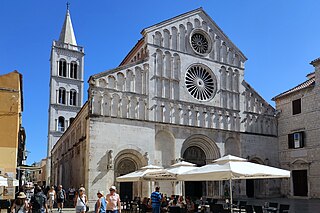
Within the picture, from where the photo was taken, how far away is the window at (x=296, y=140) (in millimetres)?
31766

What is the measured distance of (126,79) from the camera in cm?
2711

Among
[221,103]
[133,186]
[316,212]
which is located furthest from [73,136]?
[316,212]

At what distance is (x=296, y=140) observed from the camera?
32.2 meters

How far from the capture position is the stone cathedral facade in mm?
25500

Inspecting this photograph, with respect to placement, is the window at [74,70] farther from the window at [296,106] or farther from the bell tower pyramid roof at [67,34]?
the window at [296,106]

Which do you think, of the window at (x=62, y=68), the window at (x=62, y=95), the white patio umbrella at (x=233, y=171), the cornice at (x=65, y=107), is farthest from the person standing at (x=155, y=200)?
the window at (x=62, y=68)

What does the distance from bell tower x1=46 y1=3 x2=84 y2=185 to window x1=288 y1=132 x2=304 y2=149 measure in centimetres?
3698

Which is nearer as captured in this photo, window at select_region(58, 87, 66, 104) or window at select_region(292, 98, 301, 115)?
window at select_region(292, 98, 301, 115)

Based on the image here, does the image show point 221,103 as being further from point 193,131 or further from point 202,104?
point 193,131

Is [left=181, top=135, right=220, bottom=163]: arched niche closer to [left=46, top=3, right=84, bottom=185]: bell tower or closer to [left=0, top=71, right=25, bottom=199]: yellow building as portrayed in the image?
[left=0, top=71, right=25, bottom=199]: yellow building

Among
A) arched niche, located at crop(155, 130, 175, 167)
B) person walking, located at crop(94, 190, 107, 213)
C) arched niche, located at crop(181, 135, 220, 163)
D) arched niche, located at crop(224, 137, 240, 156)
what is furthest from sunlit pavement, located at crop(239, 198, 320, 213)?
person walking, located at crop(94, 190, 107, 213)

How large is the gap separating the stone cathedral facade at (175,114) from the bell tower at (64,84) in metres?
23.4

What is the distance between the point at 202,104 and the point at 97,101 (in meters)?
9.35

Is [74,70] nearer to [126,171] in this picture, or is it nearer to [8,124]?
[126,171]
